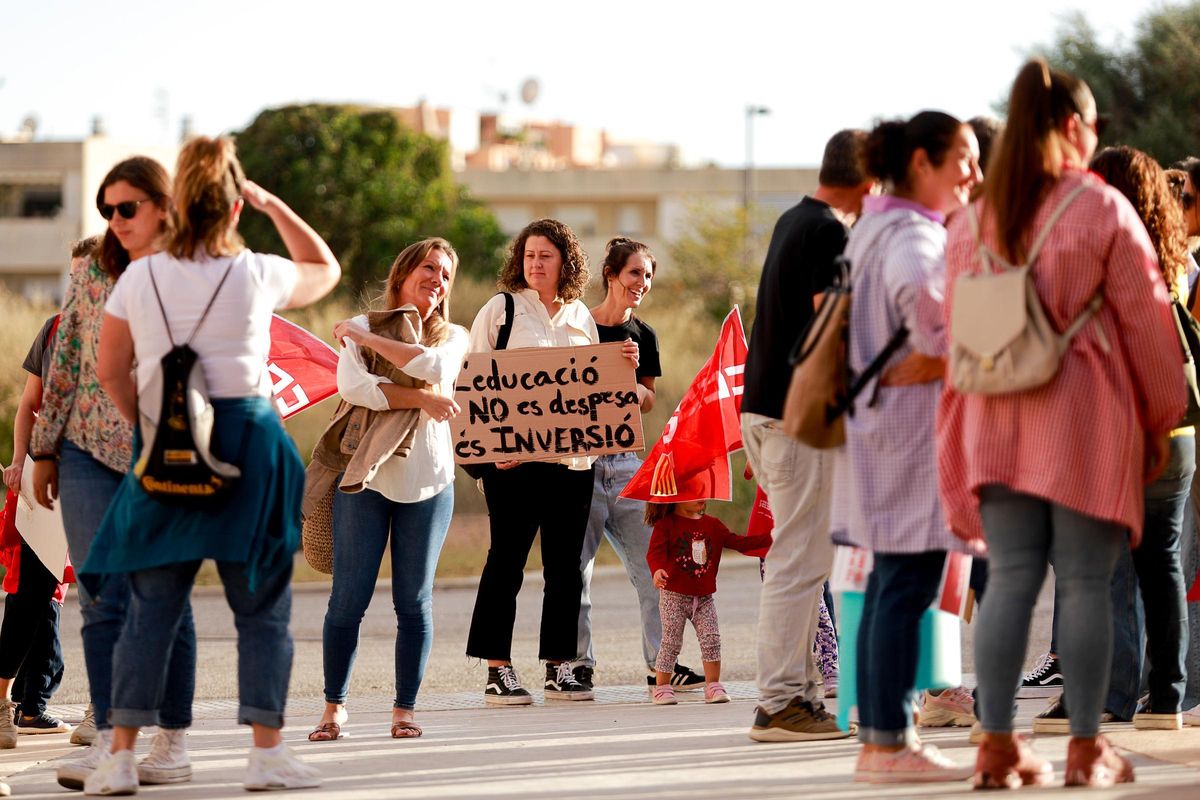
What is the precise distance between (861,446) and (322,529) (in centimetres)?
295

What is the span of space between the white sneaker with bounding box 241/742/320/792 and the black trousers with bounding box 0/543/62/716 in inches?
102

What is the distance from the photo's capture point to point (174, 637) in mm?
6121

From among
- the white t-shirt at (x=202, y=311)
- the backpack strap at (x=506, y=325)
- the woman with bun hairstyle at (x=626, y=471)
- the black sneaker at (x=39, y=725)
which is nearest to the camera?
the white t-shirt at (x=202, y=311)

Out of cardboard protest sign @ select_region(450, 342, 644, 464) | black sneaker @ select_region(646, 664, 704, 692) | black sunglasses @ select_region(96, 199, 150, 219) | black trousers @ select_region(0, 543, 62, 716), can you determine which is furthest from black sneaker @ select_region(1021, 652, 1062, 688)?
black sunglasses @ select_region(96, 199, 150, 219)

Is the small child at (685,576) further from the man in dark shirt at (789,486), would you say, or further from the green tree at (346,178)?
the green tree at (346,178)

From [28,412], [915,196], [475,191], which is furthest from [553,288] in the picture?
[475,191]

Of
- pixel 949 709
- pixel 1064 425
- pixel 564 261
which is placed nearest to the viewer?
pixel 1064 425

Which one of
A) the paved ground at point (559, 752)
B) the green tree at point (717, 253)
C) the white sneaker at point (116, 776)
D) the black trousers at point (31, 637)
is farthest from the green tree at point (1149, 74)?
the white sneaker at point (116, 776)

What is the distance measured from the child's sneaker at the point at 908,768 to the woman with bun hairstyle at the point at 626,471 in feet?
12.6

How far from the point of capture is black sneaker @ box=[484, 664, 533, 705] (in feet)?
29.8

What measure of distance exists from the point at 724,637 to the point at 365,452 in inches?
229

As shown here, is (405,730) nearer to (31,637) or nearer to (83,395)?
(31,637)

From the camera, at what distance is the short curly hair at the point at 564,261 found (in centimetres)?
941

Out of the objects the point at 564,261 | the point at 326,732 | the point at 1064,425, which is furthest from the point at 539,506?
the point at 1064,425
